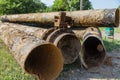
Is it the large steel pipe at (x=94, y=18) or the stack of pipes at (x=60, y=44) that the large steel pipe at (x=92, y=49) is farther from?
the large steel pipe at (x=94, y=18)

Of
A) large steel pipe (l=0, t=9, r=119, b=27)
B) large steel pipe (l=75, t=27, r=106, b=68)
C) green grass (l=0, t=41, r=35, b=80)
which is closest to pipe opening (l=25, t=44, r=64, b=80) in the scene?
green grass (l=0, t=41, r=35, b=80)

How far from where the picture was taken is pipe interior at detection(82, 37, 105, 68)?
5.88 metres

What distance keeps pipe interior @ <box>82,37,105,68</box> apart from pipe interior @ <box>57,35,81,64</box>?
40cm

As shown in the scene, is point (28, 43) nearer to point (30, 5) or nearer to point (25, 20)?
point (25, 20)

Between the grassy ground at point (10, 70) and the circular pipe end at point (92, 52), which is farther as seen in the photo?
the circular pipe end at point (92, 52)

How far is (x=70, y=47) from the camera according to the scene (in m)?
5.79

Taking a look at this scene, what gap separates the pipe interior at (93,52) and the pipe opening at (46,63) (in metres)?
1.94

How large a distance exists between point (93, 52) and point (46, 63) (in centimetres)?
244

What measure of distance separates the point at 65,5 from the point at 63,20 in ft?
103

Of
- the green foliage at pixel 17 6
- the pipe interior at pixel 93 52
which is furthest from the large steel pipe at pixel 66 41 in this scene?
the green foliage at pixel 17 6

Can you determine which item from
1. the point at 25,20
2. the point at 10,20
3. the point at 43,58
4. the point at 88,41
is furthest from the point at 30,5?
the point at 43,58

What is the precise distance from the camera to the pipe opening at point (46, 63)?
153 inches

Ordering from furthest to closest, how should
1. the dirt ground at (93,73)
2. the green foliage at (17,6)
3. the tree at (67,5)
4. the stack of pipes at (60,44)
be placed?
the tree at (67,5) → the green foliage at (17,6) → the dirt ground at (93,73) → the stack of pipes at (60,44)

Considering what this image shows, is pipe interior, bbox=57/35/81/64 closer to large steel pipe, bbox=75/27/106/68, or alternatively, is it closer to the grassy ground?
large steel pipe, bbox=75/27/106/68
